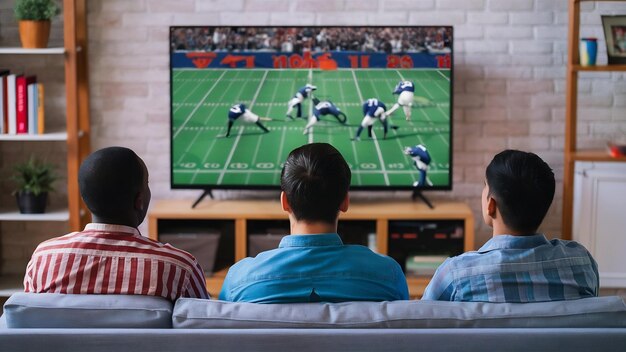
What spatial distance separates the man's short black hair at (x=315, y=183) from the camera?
2475 millimetres

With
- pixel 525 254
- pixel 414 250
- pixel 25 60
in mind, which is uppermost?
pixel 25 60

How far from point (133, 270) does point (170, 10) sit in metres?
2.98

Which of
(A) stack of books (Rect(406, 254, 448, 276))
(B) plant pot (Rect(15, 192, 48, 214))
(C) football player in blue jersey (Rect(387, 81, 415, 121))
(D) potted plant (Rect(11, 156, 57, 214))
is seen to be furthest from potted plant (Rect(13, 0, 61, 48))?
(A) stack of books (Rect(406, 254, 448, 276))

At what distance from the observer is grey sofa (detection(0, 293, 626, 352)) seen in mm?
2168

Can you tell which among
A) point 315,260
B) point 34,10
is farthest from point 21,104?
point 315,260

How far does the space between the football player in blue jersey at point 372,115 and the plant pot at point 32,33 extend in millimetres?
1631

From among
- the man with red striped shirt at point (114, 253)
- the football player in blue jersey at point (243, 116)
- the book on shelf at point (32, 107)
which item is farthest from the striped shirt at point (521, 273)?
the book on shelf at point (32, 107)

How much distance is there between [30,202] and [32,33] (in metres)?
0.83

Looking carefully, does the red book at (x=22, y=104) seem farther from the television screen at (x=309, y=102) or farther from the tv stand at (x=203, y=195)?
the tv stand at (x=203, y=195)

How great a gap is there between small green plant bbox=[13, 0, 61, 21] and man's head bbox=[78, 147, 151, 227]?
99.5 inches

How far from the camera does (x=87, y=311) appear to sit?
2262 millimetres

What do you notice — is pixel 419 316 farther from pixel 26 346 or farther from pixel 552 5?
pixel 552 5

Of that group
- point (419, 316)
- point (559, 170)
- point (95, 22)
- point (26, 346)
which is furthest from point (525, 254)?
point (95, 22)

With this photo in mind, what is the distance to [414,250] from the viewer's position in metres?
5.00
